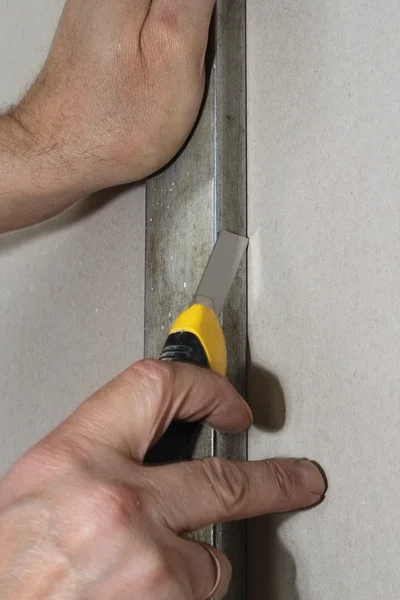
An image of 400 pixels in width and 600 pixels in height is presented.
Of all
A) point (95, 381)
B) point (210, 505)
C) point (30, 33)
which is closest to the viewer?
point (210, 505)

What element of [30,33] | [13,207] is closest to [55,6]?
[30,33]

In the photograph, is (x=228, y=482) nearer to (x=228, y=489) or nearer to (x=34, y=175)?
(x=228, y=489)

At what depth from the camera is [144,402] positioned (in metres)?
0.43

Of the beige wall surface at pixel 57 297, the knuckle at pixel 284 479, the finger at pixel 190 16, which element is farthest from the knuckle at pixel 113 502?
the finger at pixel 190 16

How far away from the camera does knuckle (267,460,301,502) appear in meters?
0.48

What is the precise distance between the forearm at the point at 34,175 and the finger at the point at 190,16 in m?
0.19

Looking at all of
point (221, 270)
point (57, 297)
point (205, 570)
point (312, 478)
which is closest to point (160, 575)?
point (205, 570)

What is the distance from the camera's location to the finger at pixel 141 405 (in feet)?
1.39

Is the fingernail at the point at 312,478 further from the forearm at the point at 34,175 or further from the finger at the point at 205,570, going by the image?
the forearm at the point at 34,175

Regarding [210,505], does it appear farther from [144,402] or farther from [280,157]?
[280,157]

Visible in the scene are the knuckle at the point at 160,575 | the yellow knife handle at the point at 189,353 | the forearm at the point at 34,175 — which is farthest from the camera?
the forearm at the point at 34,175

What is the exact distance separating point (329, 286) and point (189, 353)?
0.13 m

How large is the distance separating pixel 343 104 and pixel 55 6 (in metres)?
0.49

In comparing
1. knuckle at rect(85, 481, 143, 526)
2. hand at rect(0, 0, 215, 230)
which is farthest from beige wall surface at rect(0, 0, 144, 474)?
knuckle at rect(85, 481, 143, 526)
